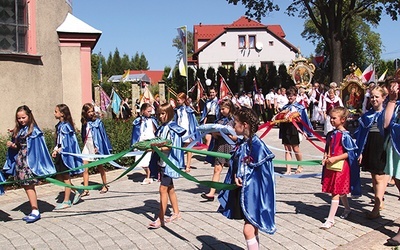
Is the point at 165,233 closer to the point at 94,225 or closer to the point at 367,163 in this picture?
the point at 94,225

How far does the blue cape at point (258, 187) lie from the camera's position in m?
4.46

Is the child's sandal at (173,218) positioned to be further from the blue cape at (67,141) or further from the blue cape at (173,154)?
the blue cape at (67,141)

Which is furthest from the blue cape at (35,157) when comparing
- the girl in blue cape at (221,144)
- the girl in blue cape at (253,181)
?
the girl in blue cape at (253,181)

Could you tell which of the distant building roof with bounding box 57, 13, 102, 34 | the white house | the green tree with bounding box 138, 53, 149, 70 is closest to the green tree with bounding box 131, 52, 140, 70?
the green tree with bounding box 138, 53, 149, 70

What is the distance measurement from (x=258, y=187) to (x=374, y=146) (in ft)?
8.72

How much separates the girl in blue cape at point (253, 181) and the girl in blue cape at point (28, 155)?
133 inches

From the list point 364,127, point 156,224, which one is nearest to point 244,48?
point 364,127

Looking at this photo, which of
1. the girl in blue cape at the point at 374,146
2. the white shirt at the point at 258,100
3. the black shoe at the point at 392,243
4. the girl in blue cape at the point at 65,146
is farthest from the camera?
the white shirt at the point at 258,100

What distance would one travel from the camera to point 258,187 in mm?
4488

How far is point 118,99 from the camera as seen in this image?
74.8 ft

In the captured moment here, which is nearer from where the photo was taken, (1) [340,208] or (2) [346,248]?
(2) [346,248]

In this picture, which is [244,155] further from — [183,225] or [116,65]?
[116,65]

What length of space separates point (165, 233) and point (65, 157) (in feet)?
8.49

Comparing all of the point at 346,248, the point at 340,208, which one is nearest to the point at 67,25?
the point at 340,208
